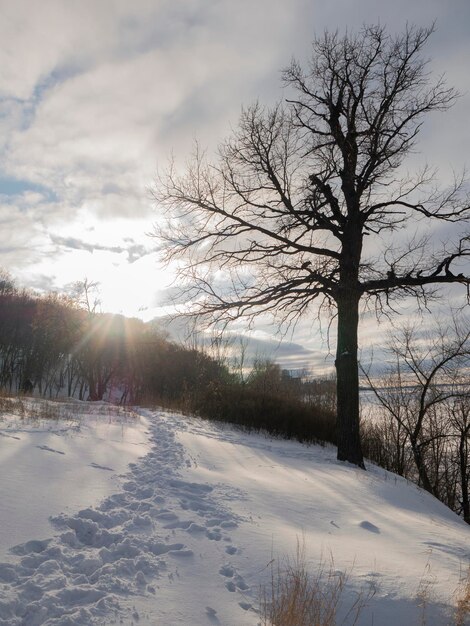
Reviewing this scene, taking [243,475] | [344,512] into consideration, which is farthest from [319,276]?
[344,512]

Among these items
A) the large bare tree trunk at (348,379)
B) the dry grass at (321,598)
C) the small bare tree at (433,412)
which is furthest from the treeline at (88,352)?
the dry grass at (321,598)

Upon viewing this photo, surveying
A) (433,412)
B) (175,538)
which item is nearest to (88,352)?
(433,412)

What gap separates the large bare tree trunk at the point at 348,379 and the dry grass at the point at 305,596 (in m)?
7.51

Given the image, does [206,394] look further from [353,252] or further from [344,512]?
[344,512]

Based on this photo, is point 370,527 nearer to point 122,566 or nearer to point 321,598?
point 321,598

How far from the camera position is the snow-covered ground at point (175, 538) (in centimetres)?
269

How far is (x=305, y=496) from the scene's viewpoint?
6.09 m

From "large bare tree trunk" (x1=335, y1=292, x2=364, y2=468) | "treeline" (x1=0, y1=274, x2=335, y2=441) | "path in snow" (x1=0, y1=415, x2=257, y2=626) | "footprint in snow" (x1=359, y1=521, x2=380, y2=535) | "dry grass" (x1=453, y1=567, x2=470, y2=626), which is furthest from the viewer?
"treeline" (x1=0, y1=274, x2=335, y2=441)

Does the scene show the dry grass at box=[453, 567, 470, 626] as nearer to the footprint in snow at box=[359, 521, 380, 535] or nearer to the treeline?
the footprint in snow at box=[359, 521, 380, 535]

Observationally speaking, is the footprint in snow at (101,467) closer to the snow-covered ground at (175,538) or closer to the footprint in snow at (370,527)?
the snow-covered ground at (175,538)

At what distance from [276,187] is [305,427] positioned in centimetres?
839

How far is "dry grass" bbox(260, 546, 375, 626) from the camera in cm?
262

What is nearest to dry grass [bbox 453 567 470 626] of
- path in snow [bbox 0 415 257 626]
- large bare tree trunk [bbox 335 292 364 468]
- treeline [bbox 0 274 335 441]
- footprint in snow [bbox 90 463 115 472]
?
path in snow [bbox 0 415 257 626]

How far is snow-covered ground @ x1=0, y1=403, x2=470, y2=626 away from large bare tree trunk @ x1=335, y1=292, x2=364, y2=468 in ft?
10.5
